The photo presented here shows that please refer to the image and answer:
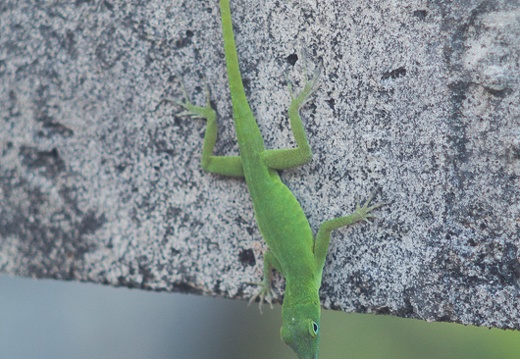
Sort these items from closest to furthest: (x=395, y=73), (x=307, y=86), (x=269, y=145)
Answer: (x=395, y=73) → (x=307, y=86) → (x=269, y=145)

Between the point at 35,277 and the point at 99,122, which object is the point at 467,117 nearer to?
the point at 99,122

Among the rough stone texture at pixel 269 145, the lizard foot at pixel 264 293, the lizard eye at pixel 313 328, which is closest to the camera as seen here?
the rough stone texture at pixel 269 145

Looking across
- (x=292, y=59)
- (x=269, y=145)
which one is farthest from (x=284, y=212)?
(x=292, y=59)

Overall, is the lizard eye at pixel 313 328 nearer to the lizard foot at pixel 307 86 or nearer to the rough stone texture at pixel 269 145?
the rough stone texture at pixel 269 145


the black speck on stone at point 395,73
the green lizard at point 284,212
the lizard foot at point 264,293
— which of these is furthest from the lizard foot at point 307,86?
the lizard foot at point 264,293

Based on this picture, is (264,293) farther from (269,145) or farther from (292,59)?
(292,59)
